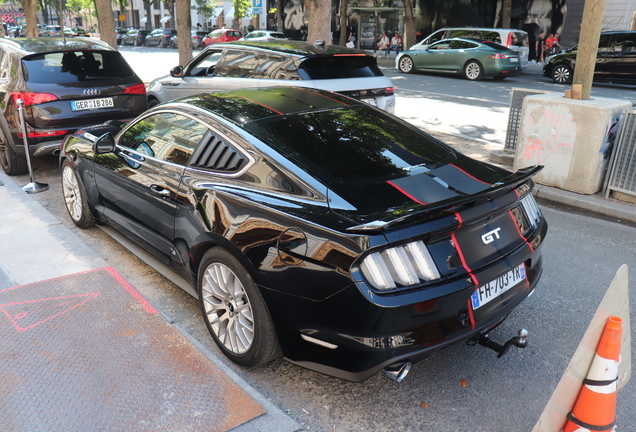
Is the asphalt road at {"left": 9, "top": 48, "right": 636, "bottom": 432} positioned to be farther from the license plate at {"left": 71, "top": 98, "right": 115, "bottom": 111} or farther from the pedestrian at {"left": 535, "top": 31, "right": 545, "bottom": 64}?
the pedestrian at {"left": 535, "top": 31, "right": 545, "bottom": 64}

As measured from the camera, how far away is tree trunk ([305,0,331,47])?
11.5 meters

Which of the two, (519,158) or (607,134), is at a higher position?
(607,134)

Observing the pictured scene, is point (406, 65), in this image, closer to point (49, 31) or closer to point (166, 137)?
point (166, 137)

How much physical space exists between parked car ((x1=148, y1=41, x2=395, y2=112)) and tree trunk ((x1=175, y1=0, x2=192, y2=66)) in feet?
21.3

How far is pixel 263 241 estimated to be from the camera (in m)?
2.93

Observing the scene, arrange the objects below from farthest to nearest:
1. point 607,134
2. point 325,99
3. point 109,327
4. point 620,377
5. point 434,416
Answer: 1. point 607,134
2. point 325,99
3. point 109,327
4. point 434,416
5. point 620,377

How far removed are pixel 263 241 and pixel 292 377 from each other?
919 mm

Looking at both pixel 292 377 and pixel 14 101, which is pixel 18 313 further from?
pixel 14 101

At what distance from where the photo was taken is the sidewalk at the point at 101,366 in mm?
2805

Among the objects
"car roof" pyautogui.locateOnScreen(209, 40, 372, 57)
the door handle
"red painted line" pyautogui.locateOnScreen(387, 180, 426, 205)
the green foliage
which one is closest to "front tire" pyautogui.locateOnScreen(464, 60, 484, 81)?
"car roof" pyautogui.locateOnScreen(209, 40, 372, 57)

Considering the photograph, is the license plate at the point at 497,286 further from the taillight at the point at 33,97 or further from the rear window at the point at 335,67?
the taillight at the point at 33,97

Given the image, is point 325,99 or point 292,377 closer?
point 292,377

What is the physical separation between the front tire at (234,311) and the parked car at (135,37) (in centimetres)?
5135

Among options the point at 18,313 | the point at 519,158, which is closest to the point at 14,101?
the point at 18,313
